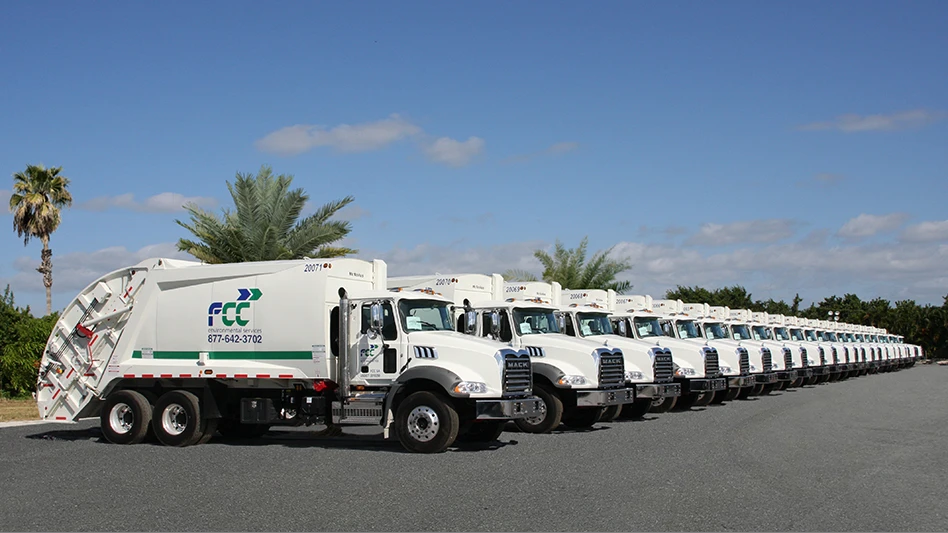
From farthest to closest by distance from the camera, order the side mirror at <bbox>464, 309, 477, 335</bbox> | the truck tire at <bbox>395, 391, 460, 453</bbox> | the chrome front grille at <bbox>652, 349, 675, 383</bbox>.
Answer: the chrome front grille at <bbox>652, 349, 675, 383</bbox>
the side mirror at <bbox>464, 309, 477, 335</bbox>
the truck tire at <bbox>395, 391, 460, 453</bbox>

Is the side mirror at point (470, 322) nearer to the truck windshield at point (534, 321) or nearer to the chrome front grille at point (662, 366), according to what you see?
the truck windshield at point (534, 321)

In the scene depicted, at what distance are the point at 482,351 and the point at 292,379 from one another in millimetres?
3373

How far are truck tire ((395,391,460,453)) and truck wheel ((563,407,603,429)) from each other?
16.6 ft

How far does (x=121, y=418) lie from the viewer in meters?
17.4

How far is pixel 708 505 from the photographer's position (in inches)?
392

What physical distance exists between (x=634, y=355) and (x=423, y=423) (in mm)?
7967

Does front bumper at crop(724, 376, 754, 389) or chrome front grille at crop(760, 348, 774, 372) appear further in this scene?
chrome front grille at crop(760, 348, 774, 372)

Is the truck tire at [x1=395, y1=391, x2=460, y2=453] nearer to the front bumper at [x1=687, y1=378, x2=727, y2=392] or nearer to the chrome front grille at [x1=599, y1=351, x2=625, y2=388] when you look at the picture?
the chrome front grille at [x1=599, y1=351, x2=625, y2=388]

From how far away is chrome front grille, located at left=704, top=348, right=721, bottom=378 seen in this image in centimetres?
2453

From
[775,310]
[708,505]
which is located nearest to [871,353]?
[775,310]

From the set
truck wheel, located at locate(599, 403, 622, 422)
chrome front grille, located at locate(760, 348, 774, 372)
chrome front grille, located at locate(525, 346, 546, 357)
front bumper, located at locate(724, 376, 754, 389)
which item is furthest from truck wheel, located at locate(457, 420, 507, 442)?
chrome front grille, located at locate(760, 348, 774, 372)

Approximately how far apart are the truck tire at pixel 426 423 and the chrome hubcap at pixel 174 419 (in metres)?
4.24

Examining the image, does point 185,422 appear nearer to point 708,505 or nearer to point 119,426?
point 119,426

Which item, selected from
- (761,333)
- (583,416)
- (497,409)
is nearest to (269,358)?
(497,409)
